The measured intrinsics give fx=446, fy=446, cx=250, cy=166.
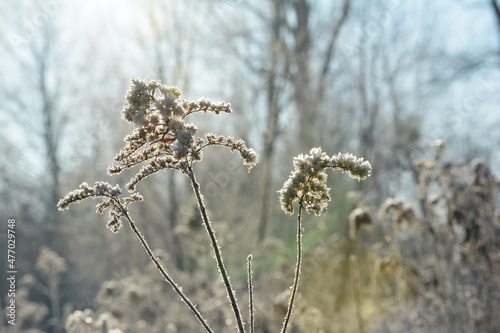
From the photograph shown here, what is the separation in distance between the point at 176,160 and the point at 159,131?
0.45 feet

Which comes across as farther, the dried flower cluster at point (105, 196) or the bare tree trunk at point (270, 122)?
the bare tree trunk at point (270, 122)

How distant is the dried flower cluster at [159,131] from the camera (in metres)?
1.54

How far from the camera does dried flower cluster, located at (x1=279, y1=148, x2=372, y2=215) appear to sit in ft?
5.18

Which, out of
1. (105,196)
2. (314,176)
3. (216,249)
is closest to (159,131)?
(105,196)

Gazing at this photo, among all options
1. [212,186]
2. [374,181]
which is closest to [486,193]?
[212,186]

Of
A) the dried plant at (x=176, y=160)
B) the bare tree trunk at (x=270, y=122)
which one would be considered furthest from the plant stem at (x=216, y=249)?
the bare tree trunk at (x=270, y=122)

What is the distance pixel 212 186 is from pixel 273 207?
201 cm

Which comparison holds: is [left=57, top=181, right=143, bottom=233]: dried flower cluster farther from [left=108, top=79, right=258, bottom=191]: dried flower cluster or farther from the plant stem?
the plant stem

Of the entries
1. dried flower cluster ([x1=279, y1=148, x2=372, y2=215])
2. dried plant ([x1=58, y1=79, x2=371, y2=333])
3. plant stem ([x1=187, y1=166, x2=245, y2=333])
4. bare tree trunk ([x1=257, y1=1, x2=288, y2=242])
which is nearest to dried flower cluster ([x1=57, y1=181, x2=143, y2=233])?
dried plant ([x1=58, y1=79, x2=371, y2=333])

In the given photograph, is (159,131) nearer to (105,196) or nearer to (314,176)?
(105,196)

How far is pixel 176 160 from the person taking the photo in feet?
5.14

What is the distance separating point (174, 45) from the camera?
1088 cm

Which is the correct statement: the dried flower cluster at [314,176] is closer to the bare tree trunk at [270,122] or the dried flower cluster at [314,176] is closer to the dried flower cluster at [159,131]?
the dried flower cluster at [159,131]

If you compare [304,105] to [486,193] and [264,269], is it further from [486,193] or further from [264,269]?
[486,193]
